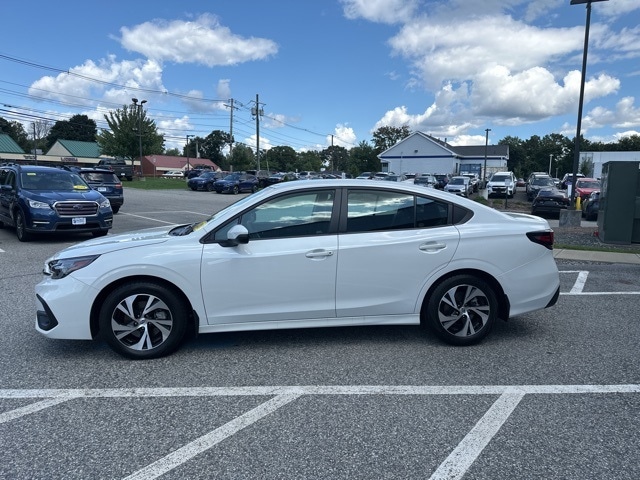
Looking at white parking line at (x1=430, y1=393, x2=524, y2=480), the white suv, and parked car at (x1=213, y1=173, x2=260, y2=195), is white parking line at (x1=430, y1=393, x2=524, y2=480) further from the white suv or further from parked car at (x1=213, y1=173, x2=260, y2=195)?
parked car at (x1=213, y1=173, x2=260, y2=195)

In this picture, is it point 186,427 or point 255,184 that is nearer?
point 186,427

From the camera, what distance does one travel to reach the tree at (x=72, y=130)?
115938 millimetres

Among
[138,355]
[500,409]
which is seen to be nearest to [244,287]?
[138,355]

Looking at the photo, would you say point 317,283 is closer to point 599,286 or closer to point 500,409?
point 500,409

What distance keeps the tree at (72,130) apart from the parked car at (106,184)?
111m

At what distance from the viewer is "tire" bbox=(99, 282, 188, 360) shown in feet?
13.6

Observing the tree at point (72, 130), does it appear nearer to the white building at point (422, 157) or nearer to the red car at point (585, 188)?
the white building at point (422, 157)

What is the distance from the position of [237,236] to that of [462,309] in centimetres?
223

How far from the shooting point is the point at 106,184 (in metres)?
17.6

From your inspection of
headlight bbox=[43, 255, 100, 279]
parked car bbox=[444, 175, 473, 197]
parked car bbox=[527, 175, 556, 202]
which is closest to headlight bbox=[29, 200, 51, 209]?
headlight bbox=[43, 255, 100, 279]

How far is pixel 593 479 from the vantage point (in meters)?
2.66

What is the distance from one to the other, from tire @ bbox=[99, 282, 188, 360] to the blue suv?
7274 millimetres

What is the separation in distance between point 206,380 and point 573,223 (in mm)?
14549

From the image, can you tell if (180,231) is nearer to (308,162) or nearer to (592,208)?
(592,208)
